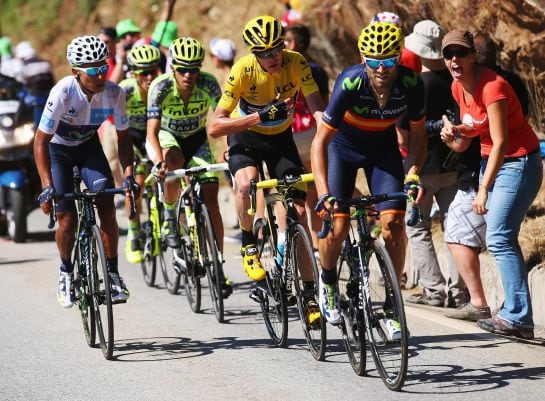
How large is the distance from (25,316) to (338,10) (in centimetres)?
701

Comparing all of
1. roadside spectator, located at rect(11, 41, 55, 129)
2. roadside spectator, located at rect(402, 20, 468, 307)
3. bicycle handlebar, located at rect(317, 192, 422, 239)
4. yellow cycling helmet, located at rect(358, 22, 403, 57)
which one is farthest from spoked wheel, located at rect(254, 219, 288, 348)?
roadside spectator, located at rect(11, 41, 55, 129)

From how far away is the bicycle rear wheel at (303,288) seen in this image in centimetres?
796

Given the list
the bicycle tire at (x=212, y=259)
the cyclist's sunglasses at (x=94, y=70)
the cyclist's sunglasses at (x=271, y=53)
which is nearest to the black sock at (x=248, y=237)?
the bicycle tire at (x=212, y=259)

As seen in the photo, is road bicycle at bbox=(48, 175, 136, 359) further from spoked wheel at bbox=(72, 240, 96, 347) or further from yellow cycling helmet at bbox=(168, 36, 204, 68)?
yellow cycling helmet at bbox=(168, 36, 204, 68)

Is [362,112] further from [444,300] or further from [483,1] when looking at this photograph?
[483,1]

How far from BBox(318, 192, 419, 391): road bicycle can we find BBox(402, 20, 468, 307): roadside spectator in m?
2.30

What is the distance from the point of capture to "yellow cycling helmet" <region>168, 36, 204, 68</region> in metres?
9.97

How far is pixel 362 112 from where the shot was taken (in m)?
7.71

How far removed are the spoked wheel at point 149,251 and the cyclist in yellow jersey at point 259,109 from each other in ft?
8.50

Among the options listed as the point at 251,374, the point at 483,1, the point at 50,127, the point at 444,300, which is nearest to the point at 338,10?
the point at 483,1

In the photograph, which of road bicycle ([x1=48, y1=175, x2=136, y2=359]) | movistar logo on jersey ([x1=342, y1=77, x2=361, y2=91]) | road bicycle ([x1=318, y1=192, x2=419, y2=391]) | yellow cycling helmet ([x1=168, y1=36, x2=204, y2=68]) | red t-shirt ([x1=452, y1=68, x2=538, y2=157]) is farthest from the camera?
yellow cycling helmet ([x1=168, y1=36, x2=204, y2=68])

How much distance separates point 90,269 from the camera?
8547mm

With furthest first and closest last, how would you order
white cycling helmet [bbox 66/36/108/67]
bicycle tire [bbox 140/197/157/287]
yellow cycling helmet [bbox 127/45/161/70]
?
yellow cycling helmet [bbox 127/45/161/70]
bicycle tire [bbox 140/197/157/287]
white cycling helmet [bbox 66/36/108/67]

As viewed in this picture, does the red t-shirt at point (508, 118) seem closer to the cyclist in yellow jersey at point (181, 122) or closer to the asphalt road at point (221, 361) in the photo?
the asphalt road at point (221, 361)
